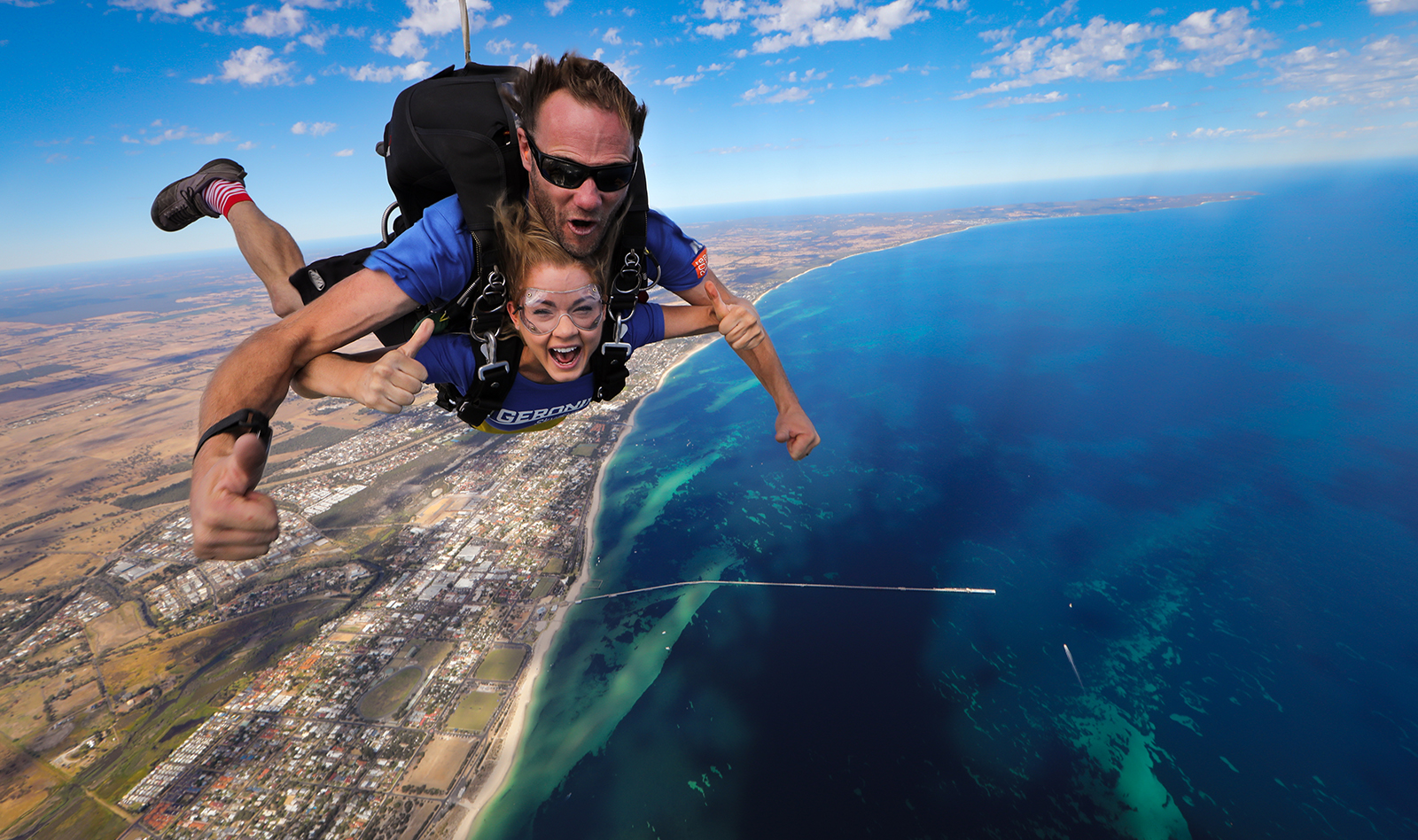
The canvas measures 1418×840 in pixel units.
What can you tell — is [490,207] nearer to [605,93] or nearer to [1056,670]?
[605,93]

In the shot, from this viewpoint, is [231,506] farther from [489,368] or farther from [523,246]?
[523,246]

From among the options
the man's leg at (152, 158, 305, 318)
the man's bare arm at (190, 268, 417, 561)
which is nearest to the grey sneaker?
the man's leg at (152, 158, 305, 318)

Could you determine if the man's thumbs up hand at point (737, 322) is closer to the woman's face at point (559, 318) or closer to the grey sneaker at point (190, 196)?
the woman's face at point (559, 318)

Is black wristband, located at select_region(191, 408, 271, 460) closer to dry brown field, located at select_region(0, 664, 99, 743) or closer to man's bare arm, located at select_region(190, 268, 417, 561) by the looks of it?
man's bare arm, located at select_region(190, 268, 417, 561)

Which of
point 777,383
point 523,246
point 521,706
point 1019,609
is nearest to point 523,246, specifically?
point 523,246

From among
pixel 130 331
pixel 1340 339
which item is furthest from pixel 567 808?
pixel 130 331
